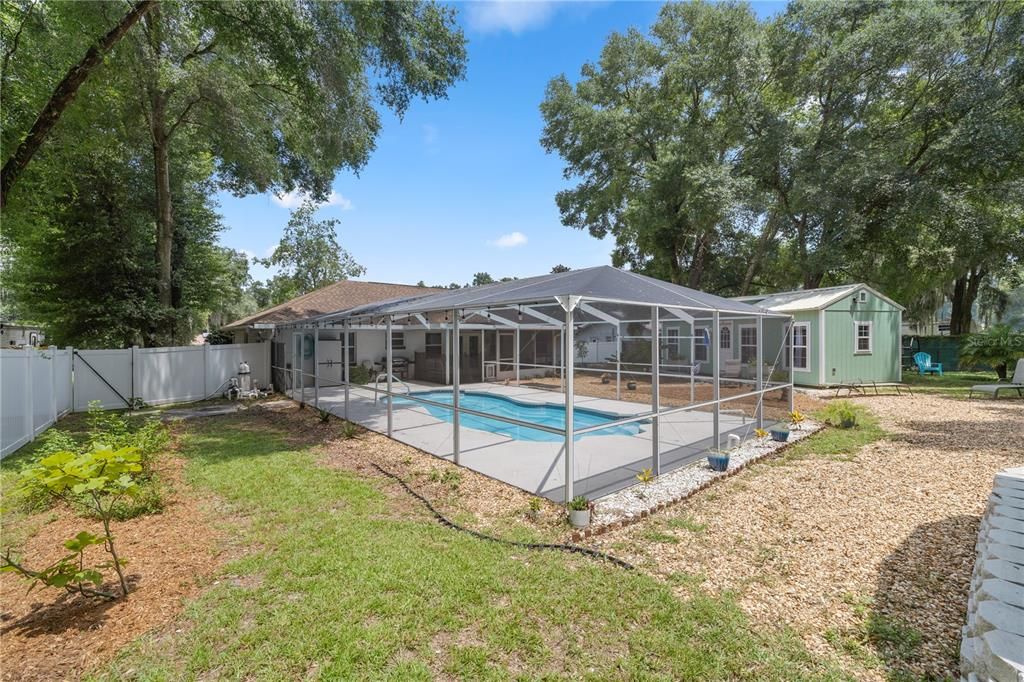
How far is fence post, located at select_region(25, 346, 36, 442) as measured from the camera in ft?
22.7

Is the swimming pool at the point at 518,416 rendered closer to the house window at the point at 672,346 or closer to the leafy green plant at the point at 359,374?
the leafy green plant at the point at 359,374

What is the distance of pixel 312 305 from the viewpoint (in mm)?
16656

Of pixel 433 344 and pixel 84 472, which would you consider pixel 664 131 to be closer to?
pixel 433 344

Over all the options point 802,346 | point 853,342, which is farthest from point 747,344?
point 853,342

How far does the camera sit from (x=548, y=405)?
11.3 m

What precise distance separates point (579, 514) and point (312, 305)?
50.7 feet

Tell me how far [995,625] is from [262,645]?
4.00 m

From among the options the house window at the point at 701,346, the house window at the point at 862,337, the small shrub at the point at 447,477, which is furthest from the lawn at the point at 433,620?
the house window at the point at 862,337

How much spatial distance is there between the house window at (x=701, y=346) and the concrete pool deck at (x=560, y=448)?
17.1 feet

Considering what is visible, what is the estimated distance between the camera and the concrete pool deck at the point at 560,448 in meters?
5.51

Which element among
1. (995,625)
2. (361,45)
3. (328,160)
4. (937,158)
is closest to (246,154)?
(328,160)

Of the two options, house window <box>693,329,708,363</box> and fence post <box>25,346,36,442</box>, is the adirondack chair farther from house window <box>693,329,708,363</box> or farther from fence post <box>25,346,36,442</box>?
fence post <box>25,346,36,442</box>

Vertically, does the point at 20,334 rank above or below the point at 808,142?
below

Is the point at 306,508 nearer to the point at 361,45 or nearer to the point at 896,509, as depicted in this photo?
the point at 896,509
